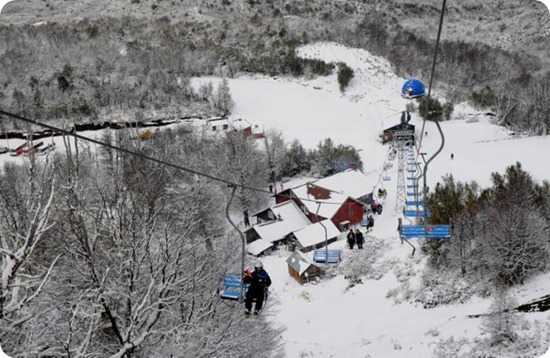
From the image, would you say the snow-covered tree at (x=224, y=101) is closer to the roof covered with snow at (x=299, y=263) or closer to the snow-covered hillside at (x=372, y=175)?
the snow-covered hillside at (x=372, y=175)

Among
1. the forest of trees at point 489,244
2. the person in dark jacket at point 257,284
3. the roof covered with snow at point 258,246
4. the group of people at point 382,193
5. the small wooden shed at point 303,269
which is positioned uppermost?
the person in dark jacket at point 257,284

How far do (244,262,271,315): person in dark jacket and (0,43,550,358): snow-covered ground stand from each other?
7.86m

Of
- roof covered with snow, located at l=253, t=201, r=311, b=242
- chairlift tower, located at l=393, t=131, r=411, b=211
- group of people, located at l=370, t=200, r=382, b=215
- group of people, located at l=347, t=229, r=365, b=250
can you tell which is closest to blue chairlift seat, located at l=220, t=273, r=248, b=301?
group of people, located at l=347, t=229, r=365, b=250

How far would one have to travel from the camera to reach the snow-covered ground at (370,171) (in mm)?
20094

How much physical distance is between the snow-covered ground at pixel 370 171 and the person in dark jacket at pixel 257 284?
25.8 feet

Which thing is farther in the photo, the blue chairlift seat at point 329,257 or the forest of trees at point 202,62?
the forest of trees at point 202,62

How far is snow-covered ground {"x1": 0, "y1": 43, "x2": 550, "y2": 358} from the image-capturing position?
2009cm

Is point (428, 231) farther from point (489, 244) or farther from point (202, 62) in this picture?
point (202, 62)

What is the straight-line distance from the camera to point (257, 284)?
12.1 meters

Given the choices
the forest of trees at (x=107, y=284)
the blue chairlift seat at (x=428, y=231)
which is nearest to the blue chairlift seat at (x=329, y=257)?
the forest of trees at (x=107, y=284)

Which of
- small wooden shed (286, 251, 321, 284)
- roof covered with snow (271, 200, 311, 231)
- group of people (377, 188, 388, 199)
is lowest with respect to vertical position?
Result: roof covered with snow (271, 200, 311, 231)

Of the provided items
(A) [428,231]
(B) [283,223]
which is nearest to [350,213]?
(B) [283,223]

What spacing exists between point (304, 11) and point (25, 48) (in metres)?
51.0

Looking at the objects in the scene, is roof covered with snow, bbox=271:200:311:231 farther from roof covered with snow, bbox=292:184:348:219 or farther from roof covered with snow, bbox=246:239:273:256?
roof covered with snow, bbox=246:239:273:256
